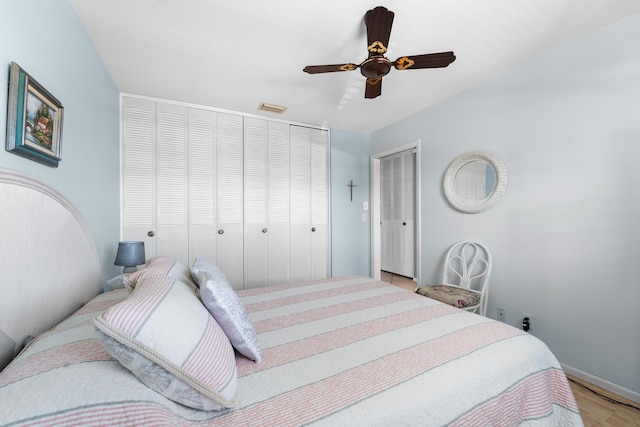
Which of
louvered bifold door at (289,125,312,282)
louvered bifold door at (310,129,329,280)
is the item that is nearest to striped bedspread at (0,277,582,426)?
louvered bifold door at (289,125,312,282)

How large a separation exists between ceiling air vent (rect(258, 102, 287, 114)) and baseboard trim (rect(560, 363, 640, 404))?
364cm

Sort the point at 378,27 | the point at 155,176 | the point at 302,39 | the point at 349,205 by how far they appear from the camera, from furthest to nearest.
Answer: the point at 349,205, the point at 155,176, the point at 302,39, the point at 378,27

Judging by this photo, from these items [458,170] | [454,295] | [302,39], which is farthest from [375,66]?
[454,295]

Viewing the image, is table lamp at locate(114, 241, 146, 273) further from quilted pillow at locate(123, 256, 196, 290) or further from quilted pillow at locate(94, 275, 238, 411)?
quilted pillow at locate(94, 275, 238, 411)

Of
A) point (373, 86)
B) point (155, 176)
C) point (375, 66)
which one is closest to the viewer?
point (375, 66)

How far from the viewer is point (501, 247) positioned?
2.43 m

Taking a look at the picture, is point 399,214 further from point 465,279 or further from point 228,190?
point 228,190

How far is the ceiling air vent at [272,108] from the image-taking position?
312cm

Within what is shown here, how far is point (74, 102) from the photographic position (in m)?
1.64

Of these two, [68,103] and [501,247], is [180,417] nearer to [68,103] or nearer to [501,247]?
[68,103]

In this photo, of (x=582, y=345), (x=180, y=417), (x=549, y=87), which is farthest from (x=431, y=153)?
(x=180, y=417)

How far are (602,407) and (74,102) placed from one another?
389cm

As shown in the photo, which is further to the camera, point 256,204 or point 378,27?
point 256,204

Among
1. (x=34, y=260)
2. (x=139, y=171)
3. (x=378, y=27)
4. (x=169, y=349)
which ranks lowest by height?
(x=169, y=349)
